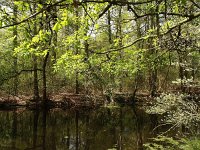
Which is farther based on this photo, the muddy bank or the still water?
the muddy bank

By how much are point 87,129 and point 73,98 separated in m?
8.37

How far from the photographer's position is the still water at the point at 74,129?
11.7m

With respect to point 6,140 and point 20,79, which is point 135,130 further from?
point 20,79

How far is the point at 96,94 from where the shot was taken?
79.6 feet

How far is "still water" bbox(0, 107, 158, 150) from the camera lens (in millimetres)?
11703

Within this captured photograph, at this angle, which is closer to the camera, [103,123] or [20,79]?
[103,123]

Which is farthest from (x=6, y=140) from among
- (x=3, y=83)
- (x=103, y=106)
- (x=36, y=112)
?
(x=103, y=106)

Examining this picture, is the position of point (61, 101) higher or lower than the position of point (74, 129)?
higher

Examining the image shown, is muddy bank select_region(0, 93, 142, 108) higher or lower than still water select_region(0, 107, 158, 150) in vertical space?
higher

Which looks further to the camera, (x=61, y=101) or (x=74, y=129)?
(x=61, y=101)

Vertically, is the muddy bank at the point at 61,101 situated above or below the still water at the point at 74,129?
above

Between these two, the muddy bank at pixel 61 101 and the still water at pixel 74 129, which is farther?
the muddy bank at pixel 61 101

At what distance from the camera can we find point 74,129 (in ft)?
49.3

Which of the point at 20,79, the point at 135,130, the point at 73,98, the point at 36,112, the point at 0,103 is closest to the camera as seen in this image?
the point at 135,130
